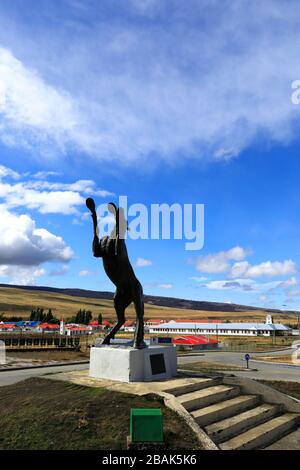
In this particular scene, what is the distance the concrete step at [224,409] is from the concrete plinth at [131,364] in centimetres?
219

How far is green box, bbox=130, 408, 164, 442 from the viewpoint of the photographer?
698 centimetres

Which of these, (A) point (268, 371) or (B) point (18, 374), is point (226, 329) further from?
(B) point (18, 374)

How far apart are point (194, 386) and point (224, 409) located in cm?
123

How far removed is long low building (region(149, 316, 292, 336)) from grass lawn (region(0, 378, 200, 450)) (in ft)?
268

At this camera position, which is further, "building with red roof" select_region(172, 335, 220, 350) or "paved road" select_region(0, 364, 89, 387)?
"building with red roof" select_region(172, 335, 220, 350)

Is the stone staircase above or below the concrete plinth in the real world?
below

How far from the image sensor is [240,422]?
8977mm

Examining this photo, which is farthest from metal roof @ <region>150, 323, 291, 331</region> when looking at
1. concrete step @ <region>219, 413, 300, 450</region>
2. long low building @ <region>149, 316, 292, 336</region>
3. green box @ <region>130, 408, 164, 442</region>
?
green box @ <region>130, 408, 164, 442</region>

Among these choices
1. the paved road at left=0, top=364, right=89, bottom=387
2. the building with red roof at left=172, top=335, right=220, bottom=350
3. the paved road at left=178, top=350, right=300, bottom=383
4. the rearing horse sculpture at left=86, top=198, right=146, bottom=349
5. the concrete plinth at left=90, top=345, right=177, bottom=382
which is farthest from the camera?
the building with red roof at left=172, top=335, right=220, bottom=350

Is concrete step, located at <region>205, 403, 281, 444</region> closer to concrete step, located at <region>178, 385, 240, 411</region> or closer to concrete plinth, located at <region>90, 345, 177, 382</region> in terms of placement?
concrete step, located at <region>178, 385, 240, 411</region>

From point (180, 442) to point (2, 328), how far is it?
68877mm

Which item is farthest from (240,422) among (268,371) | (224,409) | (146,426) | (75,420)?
(268,371)

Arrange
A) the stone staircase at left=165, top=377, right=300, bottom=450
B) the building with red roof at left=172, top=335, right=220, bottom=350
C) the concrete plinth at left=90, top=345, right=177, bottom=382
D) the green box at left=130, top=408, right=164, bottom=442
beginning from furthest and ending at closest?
the building with red roof at left=172, top=335, right=220, bottom=350
the concrete plinth at left=90, top=345, right=177, bottom=382
the stone staircase at left=165, top=377, right=300, bottom=450
the green box at left=130, top=408, right=164, bottom=442
